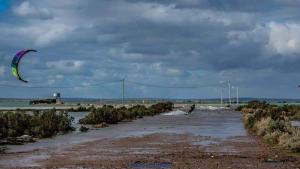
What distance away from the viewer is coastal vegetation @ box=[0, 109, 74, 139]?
35.4 metres

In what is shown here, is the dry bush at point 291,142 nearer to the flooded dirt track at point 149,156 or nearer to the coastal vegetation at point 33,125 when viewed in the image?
the flooded dirt track at point 149,156

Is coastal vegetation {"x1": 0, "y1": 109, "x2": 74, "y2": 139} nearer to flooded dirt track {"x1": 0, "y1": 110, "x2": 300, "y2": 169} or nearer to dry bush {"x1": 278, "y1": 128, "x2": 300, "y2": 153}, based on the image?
flooded dirt track {"x1": 0, "y1": 110, "x2": 300, "y2": 169}

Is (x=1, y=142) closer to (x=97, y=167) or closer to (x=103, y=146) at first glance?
(x=103, y=146)

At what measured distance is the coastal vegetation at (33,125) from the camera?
116 feet

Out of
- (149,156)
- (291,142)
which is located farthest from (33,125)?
(291,142)

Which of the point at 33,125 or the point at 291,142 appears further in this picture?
the point at 33,125

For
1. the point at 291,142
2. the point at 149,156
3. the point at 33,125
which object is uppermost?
the point at 33,125

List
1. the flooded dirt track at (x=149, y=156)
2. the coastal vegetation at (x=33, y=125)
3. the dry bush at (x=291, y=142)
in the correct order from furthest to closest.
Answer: the coastal vegetation at (x=33, y=125) < the dry bush at (x=291, y=142) < the flooded dirt track at (x=149, y=156)

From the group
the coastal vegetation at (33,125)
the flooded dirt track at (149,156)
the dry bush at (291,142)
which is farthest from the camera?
the coastal vegetation at (33,125)

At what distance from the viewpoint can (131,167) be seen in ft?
61.9

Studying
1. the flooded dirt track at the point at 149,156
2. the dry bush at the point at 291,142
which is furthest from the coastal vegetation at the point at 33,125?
the dry bush at the point at 291,142

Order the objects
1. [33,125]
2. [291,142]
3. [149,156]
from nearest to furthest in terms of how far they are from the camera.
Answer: [149,156], [291,142], [33,125]

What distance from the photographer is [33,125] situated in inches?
1521

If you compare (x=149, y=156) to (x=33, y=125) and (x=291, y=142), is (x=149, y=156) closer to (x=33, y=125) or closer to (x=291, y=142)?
(x=291, y=142)
